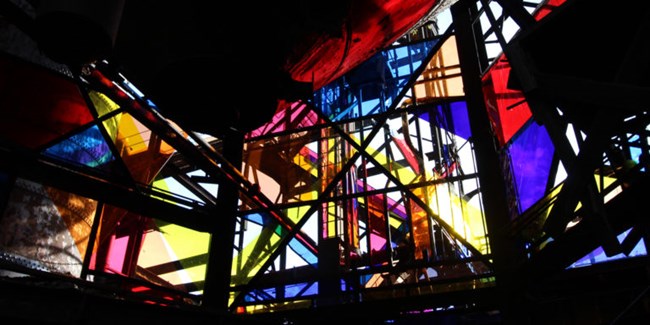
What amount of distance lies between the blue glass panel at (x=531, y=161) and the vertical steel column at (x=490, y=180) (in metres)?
0.25

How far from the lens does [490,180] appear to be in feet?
23.4

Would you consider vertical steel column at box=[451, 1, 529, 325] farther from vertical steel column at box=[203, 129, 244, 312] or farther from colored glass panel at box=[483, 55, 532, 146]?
vertical steel column at box=[203, 129, 244, 312]

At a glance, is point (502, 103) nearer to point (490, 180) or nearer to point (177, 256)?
point (490, 180)

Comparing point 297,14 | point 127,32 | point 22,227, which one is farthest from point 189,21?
point 22,227

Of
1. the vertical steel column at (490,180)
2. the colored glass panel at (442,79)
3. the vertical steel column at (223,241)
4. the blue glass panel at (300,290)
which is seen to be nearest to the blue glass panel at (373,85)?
the colored glass panel at (442,79)

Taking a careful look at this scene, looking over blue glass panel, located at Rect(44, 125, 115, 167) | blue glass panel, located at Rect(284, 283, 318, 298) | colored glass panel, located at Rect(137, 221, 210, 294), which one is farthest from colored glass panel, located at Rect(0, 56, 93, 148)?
blue glass panel, located at Rect(284, 283, 318, 298)

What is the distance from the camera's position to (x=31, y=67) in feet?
23.3

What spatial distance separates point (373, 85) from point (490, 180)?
11.4 ft

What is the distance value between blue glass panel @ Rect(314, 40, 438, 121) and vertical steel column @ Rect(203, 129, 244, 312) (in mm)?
2316

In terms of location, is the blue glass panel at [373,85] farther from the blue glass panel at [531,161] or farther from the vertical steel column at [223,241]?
the blue glass panel at [531,161]

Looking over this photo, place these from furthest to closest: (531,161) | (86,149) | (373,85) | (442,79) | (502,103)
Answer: (373,85), (442,79), (502,103), (86,149), (531,161)

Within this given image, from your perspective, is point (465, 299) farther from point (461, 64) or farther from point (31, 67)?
point (31, 67)

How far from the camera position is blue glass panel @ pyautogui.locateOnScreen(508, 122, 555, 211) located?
6480 millimetres

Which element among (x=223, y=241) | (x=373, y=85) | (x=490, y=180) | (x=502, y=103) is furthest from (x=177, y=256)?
(x=502, y=103)
